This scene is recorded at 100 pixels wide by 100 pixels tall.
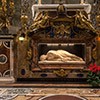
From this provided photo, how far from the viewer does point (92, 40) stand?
4.93 metres

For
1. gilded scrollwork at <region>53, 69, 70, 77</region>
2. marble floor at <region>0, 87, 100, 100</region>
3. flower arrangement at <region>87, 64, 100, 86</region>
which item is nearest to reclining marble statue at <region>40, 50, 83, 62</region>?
gilded scrollwork at <region>53, 69, 70, 77</region>

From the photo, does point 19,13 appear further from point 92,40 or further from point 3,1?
point 92,40

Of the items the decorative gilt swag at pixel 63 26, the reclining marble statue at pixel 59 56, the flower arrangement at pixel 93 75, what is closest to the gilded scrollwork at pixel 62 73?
the reclining marble statue at pixel 59 56

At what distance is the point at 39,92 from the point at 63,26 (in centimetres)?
145

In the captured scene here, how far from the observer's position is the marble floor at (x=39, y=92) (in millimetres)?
3646

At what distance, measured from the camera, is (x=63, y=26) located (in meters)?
4.91

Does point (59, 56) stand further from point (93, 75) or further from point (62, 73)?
point (93, 75)

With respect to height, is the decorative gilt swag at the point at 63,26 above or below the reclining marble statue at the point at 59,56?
above

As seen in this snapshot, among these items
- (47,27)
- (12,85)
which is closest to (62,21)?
(47,27)

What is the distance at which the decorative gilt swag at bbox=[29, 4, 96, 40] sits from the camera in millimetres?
4859

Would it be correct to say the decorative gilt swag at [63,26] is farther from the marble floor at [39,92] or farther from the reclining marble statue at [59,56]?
the marble floor at [39,92]

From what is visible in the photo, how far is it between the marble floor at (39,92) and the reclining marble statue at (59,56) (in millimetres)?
818

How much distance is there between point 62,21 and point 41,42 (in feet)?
1.80

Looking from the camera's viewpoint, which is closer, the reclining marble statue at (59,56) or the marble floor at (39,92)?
the marble floor at (39,92)
